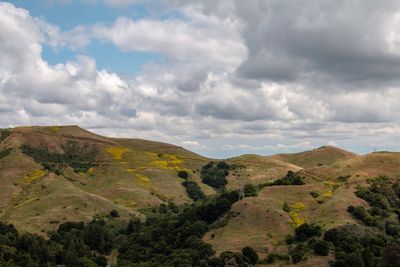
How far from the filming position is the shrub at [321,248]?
8194 cm

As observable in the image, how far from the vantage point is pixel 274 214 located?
3999 inches

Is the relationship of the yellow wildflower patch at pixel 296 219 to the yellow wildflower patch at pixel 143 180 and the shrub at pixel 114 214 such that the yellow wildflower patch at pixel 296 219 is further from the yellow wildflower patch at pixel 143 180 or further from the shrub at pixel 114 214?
the yellow wildflower patch at pixel 143 180

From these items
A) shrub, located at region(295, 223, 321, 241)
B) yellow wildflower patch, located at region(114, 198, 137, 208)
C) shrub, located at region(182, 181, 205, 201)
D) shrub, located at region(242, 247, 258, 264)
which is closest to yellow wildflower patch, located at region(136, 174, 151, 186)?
shrub, located at region(182, 181, 205, 201)

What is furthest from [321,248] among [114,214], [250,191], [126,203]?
[126,203]

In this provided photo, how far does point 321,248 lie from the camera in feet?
269

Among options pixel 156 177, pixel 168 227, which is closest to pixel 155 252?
pixel 168 227

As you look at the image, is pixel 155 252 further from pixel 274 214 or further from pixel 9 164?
pixel 9 164

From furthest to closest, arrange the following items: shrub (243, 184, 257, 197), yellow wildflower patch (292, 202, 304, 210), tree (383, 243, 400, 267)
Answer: shrub (243, 184, 257, 197), yellow wildflower patch (292, 202, 304, 210), tree (383, 243, 400, 267)

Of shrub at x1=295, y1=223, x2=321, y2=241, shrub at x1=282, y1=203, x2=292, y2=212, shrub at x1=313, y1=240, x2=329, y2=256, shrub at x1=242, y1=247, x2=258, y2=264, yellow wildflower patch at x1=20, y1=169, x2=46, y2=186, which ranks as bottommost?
shrub at x1=242, y1=247, x2=258, y2=264

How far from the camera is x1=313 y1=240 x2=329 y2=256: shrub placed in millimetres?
81938

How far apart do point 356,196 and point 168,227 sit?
46326mm

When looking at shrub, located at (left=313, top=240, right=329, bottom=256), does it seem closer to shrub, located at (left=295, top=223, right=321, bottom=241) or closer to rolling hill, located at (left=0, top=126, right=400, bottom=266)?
rolling hill, located at (left=0, top=126, right=400, bottom=266)

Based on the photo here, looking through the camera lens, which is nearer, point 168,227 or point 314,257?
point 314,257

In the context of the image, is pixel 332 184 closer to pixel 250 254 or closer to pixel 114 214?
pixel 250 254
